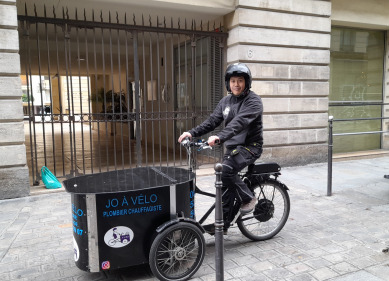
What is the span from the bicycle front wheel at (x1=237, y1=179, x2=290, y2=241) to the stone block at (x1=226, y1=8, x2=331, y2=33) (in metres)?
4.80

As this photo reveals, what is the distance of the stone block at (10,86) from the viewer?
5.89m

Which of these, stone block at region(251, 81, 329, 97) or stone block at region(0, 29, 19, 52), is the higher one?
stone block at region(0, 29, 19, 52)

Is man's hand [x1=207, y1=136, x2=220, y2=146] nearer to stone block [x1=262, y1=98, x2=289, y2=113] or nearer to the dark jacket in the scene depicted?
the dark jacket

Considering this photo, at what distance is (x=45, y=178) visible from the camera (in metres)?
6.70

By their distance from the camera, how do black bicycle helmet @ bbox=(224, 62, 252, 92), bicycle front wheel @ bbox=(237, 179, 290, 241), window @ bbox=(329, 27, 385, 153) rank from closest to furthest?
black bicycle helmet @ bbox=(224, 62, 252, 92)
bicycle front wheel @ bbox=(237, 179, 290, 241)
window @ bbox=(329, 27, 385, 153)

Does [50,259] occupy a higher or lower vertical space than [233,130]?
lower

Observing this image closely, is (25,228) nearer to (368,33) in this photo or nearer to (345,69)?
(345,69)

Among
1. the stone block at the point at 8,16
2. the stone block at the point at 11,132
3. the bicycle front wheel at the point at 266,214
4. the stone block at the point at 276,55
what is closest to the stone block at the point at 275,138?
the stone block at the point at 276,55

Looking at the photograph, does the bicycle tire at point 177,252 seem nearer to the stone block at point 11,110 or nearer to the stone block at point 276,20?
→ the stone block at point 11,110

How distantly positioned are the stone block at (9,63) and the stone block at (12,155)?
127 cm

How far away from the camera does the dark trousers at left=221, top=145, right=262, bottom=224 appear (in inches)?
144

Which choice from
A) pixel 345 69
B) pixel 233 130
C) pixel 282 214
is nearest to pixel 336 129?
pixel 345 69

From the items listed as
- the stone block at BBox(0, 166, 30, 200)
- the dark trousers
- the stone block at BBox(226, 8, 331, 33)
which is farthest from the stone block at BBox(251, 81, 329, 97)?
the stone block at BBox(0, 166, 30, 200)

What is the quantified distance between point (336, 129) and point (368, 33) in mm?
3100
